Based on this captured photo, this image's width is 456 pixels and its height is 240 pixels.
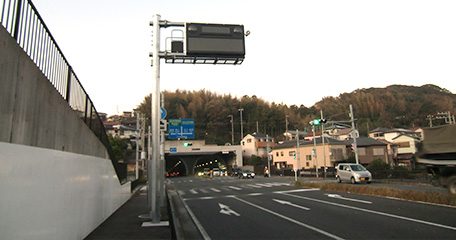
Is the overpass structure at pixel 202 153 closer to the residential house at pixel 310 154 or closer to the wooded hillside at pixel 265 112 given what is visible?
the residential house at pixel 310 154

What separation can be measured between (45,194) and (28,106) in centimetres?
152

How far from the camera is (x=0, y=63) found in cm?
382

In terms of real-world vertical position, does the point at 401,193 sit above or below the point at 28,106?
below

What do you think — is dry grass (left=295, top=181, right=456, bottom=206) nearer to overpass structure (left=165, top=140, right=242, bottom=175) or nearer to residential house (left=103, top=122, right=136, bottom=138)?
overpass structure (left=165, top=140, right=242, bottom=175)

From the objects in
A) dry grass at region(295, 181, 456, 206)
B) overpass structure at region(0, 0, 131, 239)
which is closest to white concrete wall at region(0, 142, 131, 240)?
overpass structure at region(0, 0, 131, 239)

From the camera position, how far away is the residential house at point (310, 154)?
157ft

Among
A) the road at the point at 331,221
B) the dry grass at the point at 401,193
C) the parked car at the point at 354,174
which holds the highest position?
the parked car at the point at 354,174

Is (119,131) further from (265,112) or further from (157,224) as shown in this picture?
(157,224)

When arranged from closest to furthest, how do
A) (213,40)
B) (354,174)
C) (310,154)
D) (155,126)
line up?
(155,126) → (213,40) → (354,174) → (310,154)

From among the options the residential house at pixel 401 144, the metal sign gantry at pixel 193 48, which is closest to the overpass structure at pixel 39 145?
the metal sign gantry at pixel 193 48

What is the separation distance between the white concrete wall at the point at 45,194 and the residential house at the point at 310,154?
36.9 meters

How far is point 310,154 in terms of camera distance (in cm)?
5134

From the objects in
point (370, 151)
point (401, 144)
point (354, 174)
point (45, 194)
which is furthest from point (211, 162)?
point (45, 194)

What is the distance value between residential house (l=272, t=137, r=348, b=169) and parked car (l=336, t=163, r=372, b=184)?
55.2 ft
